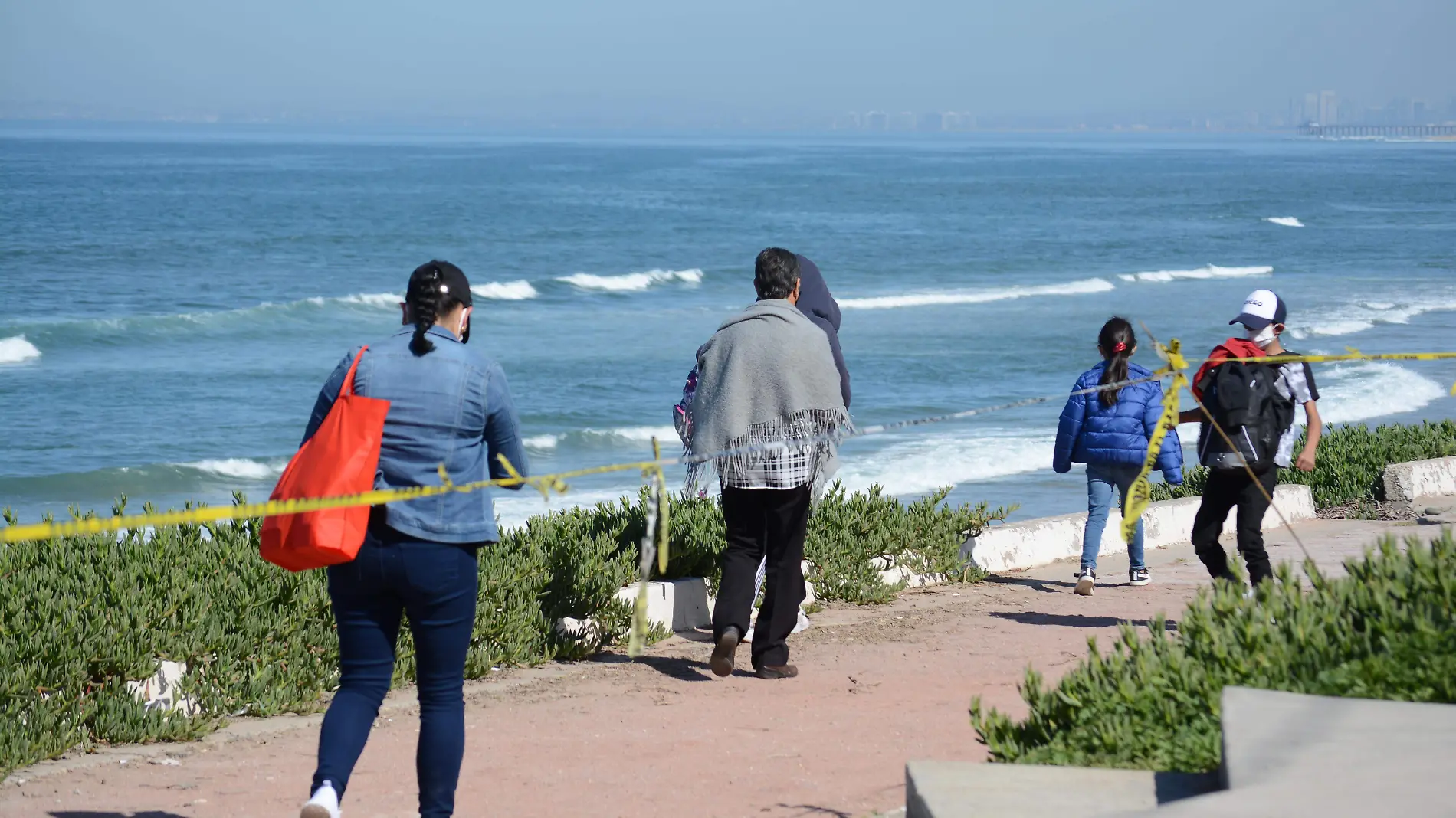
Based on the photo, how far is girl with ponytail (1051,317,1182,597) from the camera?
7602mm

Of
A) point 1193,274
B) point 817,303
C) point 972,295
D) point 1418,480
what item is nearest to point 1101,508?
point 817,303

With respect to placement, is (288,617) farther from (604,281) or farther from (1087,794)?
(604,281)

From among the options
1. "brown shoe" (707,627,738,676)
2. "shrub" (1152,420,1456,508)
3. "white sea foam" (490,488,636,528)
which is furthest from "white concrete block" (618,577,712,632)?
"white sea foam" (490,488,636,528)

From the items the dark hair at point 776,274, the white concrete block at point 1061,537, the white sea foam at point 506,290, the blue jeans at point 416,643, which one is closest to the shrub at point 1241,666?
the blue jeans at point 416,643

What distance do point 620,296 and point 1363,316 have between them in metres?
18.7

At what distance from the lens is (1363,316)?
30.5m

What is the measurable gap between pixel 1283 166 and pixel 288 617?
14115 centimetres

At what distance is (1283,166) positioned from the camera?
13338 centimetres

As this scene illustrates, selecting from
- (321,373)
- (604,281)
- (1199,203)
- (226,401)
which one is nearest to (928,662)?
(226,401)

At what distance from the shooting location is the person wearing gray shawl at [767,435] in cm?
570

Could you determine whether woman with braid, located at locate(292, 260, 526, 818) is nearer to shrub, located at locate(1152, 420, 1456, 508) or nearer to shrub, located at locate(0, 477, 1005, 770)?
shrub, located at locate(0, 477, 1005, 770)

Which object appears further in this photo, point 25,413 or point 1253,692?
point 25,413

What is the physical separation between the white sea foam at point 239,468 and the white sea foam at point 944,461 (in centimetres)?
726

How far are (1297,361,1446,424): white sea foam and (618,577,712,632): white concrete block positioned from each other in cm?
1207
